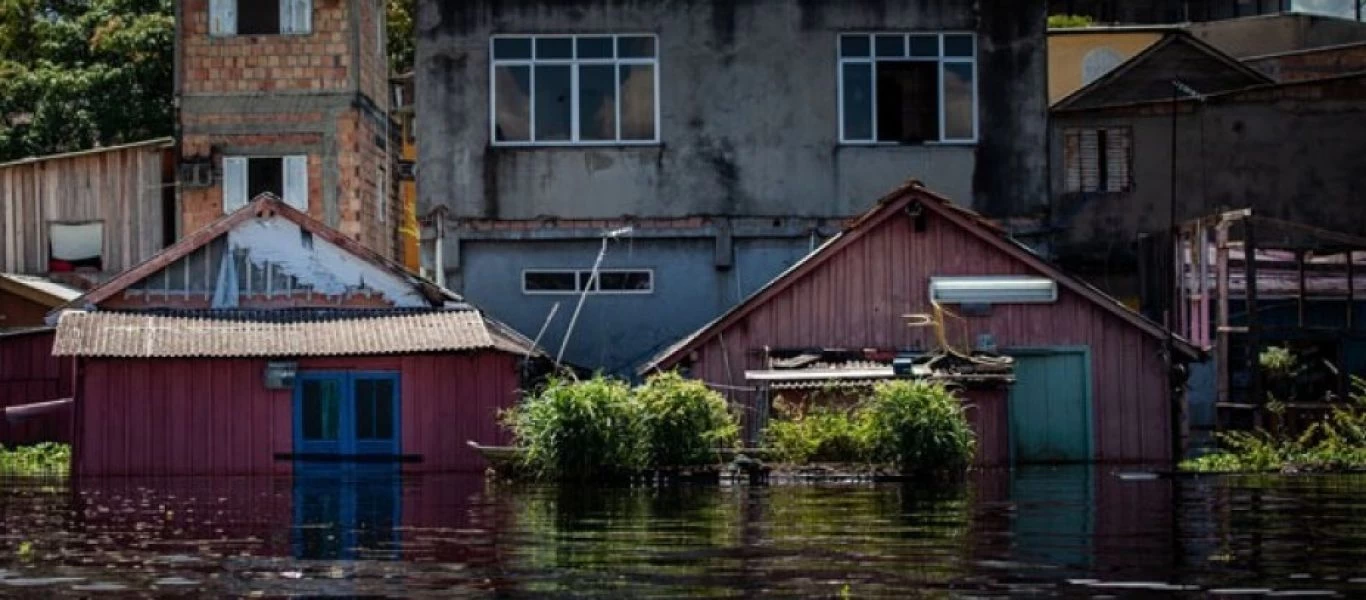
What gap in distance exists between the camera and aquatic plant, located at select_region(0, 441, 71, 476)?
1453 inches

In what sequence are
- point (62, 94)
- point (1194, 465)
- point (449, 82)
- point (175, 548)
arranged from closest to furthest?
point (175, 548) → point (1194, 465) → point (449, 82) → point (62, 94)

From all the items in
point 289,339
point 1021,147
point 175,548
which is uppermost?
point 1021,147

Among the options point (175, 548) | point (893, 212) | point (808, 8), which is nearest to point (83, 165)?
point (808, 8)

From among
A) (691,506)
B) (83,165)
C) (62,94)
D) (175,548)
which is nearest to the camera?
(175,548)

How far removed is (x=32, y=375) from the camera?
4209 cm

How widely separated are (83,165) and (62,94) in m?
5.78

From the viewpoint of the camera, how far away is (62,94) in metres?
53.1

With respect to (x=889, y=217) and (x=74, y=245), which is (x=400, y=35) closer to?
(x=74, y=245)

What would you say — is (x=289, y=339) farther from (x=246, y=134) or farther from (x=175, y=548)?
(x=175, y=548)

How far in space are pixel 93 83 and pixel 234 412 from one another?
67.3ft

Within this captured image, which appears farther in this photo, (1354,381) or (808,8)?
(808,8)

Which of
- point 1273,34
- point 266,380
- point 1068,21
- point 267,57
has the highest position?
point 1068,21

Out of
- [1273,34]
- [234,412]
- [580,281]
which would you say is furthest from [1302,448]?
[1273,34]

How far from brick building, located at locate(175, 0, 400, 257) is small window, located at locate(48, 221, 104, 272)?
518cm
